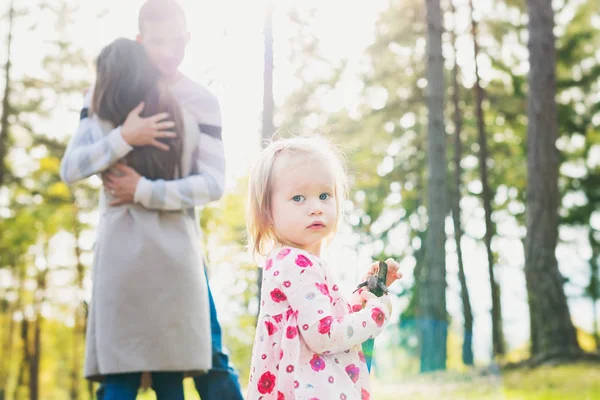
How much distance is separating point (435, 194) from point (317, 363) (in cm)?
1005

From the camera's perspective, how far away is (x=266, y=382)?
2322 mm

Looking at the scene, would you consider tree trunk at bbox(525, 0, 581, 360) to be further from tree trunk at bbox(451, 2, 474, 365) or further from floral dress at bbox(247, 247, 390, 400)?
floral dress at bbox(247, 247, 390, 400)

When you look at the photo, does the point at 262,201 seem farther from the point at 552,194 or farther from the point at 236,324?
the point at 236,324

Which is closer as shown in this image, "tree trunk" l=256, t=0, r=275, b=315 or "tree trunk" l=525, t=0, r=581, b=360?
"tree trunk" l=256, t=0, r=275, b=315

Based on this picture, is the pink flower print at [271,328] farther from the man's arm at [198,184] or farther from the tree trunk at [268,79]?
the tree trunk at [268,79]

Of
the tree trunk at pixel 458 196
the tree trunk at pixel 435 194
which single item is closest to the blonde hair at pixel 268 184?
the tree trunk at pixel 435 194

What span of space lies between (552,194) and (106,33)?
20.3 ft

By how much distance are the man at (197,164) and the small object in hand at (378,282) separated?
109 cm

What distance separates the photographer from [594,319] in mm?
25625

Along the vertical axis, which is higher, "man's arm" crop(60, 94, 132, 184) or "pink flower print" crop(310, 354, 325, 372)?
"man's arm" crop(60, 94, 132, 184)

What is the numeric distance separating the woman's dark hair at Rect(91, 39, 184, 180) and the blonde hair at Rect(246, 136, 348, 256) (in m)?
0.81

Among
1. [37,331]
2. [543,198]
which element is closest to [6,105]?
[543,198]

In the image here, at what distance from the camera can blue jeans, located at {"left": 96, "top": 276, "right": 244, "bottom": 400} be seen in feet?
11.1

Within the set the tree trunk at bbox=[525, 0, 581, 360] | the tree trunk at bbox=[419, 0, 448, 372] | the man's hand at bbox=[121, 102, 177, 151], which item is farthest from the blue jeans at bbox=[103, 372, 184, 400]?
the tree trunk at bbox=[419, 0, 448, 372]
